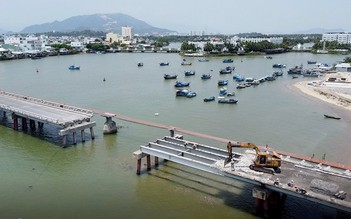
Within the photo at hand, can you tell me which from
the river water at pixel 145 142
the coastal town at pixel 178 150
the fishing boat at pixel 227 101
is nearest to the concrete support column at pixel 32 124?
the coastal town at pixel 178 150

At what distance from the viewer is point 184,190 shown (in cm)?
2300

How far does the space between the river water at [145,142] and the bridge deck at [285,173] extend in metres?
1.73

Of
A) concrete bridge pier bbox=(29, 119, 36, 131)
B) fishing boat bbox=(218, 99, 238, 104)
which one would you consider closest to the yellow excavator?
concrete bridge pier bbox=(29, 119, 36, 131)

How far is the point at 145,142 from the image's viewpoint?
32.7 metres

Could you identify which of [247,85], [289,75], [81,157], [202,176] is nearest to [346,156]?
[202,176]

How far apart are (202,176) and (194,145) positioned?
7.40ft

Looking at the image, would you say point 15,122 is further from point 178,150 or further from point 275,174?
point 275,174

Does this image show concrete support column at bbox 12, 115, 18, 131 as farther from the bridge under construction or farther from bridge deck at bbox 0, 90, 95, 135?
the bridge under construction

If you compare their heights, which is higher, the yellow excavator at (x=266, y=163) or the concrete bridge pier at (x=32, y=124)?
the yellow excavator at (x=266, y=163)

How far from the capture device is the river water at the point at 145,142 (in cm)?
2106

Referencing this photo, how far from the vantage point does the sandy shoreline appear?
50.6 m

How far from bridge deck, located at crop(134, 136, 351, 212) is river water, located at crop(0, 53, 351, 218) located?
1732 mm

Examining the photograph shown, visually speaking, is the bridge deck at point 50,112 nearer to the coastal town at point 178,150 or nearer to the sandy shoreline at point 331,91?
the coastal town at point 178,150

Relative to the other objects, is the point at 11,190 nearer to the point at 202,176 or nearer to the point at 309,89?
the point at 202,176
